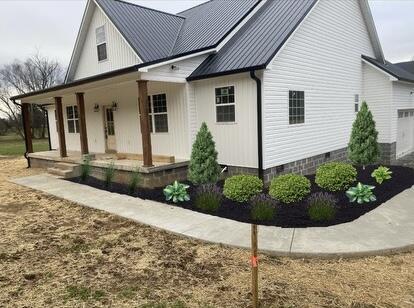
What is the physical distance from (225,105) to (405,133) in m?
12.0

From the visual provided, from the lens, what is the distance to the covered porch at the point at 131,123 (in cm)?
972

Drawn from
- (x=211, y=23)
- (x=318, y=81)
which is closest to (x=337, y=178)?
(x=318, y=81)

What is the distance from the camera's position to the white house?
948 cm

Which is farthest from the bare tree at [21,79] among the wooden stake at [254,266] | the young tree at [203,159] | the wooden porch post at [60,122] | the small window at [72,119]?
the wooden stake at [254,266]

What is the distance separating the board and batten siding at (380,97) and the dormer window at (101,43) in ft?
37.1

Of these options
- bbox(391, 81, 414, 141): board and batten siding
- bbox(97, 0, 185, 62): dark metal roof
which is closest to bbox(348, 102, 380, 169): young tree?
bbox(391, 81, 414, 141): board and batten siding

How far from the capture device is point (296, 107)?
10.6 metres

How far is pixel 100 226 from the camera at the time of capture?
6.64 m

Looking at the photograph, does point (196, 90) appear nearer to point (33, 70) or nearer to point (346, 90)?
point (346, 90)

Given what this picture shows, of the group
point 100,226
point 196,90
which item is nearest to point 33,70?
point 196,90

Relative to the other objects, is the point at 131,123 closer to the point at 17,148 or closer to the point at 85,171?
the point at 85,171

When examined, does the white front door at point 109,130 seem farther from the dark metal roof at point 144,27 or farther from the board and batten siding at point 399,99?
the board and batten siding at point 399,99

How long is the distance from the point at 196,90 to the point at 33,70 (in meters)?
52.5

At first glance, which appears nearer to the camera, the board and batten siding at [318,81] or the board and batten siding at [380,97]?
the board and batten siding at [318,81]
